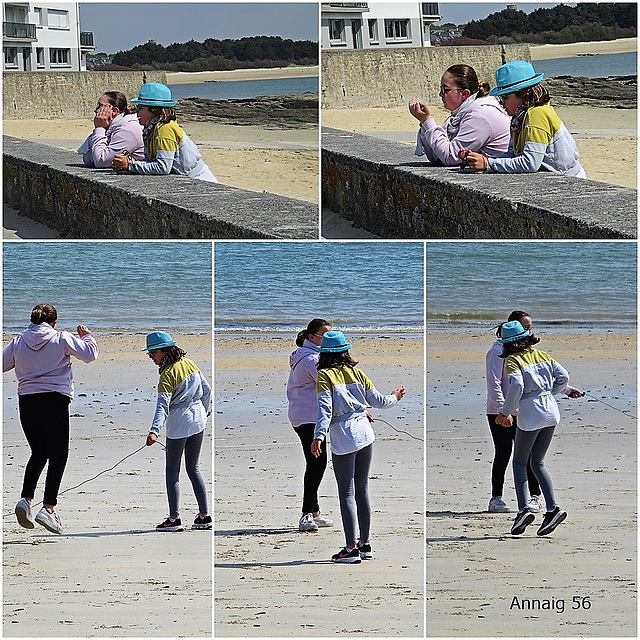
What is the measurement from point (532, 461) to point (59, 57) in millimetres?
3540

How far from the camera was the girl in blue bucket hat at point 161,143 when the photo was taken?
16.0ft

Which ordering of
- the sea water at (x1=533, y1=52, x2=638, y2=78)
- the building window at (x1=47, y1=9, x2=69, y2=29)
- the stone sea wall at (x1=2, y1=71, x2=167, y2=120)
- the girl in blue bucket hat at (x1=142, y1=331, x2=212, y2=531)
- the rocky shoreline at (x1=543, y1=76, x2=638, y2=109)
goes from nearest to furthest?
the girl in blue bucket hat at (x1=142, y1=331, x2=212, y2=531) < the building window at (x1=47, y1=9, x2=69, y2=29) < the stone sea wall at (x1=2, y1=71, x2=167, y2=120) < the sea water at (x1=533, y1=52, x2=638, y2=78) < the rocky shoreline at (x1=543, y1=76, x2=638, y2=109)

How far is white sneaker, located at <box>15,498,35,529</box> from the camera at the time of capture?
5020 mm

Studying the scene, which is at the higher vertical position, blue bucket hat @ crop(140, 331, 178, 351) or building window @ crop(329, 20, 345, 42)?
building window @ crop(329, 20, 345, 42)

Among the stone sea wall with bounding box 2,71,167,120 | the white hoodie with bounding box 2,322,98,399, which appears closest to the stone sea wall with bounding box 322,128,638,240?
the stone sea wall with bounding box 2,71,167,120

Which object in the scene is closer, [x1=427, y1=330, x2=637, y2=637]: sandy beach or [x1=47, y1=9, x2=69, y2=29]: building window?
[x1=427, y1=330, x2=637, y2=637]: sandy beach

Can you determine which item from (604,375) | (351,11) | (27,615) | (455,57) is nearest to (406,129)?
(455,57)

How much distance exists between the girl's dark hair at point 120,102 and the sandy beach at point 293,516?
4.26 ft

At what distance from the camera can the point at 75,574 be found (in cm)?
491

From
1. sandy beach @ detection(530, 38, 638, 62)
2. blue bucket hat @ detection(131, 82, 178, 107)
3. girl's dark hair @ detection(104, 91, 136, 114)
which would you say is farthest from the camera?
sandy beach @ detection(530, 38, 638, 62)

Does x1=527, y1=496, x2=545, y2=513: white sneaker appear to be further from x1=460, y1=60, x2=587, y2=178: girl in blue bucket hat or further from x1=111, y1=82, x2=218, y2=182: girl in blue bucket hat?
x1=111, y1=82, x2=218, y2=182: girl in blue bucket hat

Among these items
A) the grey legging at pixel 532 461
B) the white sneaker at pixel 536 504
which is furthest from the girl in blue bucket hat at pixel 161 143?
the white sneaker at pixel 536 504

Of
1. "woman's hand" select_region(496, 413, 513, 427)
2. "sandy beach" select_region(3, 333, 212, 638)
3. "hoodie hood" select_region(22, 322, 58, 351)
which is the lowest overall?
"sandy beach" select_region(3, 333, 212, 638)

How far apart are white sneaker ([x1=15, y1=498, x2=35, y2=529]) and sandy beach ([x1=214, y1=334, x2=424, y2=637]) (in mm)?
973
